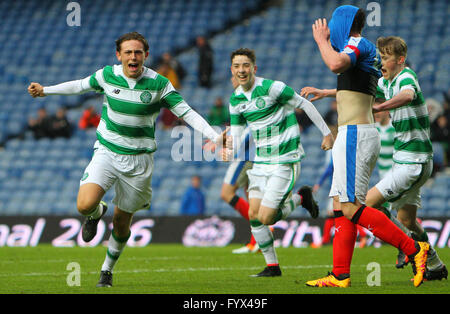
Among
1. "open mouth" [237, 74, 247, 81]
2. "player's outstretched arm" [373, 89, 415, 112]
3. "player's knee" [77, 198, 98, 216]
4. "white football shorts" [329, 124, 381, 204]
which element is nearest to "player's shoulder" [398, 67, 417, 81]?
"player's outstretched arm" [373, 89, 415, 112]

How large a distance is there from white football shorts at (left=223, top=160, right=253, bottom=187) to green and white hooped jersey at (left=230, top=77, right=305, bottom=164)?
1.80 m

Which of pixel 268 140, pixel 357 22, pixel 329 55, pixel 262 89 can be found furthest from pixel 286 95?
pixel 329 55

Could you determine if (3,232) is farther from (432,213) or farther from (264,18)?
(264,18)

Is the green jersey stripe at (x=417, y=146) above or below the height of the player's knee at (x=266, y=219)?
above

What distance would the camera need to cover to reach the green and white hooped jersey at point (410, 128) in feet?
22.0

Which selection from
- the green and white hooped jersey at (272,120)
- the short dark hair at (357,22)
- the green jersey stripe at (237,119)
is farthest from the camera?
the green jersey stripe at (237,119)

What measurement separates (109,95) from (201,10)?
15.4 meters

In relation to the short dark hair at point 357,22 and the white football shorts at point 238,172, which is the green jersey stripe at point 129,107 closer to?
the short dark hair at point 357,22

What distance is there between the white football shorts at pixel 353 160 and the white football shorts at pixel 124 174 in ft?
5.85

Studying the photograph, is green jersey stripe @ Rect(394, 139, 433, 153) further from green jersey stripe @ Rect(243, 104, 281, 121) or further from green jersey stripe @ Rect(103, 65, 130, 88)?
green jersey stripe @ Rect(103, 65, 130, 88)

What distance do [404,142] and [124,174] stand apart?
2.71 metres

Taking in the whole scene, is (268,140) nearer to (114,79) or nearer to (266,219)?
(266,219)

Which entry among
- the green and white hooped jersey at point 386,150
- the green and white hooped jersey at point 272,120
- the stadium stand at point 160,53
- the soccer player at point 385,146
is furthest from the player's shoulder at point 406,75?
the stadium stand at point 160,53
